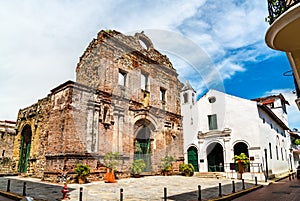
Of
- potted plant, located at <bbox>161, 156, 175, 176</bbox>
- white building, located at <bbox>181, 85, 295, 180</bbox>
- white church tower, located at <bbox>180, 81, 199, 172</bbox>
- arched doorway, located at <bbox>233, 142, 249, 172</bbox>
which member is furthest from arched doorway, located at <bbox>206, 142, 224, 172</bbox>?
potted plant, located at <bbox>161, 156, 175, 176</bbox>

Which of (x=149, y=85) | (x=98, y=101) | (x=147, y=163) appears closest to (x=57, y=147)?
(x=98, y=101)

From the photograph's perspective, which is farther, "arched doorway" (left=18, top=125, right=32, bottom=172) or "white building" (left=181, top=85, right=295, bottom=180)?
"white building" (left=181, top=85, right=295, bottom=180)

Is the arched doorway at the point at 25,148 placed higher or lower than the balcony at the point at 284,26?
lower

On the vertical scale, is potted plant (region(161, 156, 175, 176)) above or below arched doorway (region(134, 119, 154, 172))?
below

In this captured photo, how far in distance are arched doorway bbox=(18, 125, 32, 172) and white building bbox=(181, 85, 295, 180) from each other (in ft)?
44.1

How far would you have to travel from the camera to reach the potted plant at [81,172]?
11.8 meters

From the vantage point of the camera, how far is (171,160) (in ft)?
60.5

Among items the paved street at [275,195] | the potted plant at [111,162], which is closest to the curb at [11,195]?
the potted plant at [111,162]

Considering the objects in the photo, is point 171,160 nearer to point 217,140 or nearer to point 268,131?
point 217,140

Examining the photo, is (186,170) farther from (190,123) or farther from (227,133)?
(190,123)

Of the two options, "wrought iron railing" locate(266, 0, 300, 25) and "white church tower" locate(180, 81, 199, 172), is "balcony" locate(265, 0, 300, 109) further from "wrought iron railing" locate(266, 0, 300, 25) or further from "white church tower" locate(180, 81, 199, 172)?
"white church tower" locate(180, 81, 199, 172)

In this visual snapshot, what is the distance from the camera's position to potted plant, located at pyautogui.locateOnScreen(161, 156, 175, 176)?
694 inches

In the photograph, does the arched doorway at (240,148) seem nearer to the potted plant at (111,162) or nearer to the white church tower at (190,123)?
the white church tower at (190,123)

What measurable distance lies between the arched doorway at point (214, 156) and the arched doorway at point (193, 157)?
116cm
